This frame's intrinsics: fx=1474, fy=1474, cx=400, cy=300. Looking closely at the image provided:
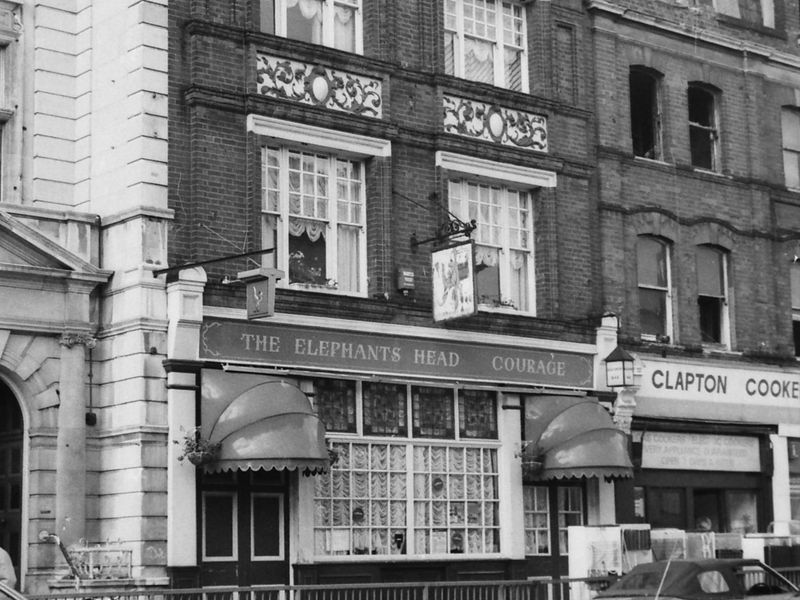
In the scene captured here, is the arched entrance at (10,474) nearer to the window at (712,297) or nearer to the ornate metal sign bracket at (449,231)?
the ornate metal sign bracket at (449,231)

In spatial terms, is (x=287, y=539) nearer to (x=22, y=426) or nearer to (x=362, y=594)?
(x=362, y=594)

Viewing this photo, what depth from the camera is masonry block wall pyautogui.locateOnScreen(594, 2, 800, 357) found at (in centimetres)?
2708

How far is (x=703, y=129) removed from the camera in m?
29.0

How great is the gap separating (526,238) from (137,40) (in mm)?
7853

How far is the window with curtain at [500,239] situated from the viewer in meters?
24.9

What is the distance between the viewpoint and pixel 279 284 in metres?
22.2

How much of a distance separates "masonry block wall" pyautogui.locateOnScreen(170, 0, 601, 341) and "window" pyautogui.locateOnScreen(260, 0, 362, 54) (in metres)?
0.23

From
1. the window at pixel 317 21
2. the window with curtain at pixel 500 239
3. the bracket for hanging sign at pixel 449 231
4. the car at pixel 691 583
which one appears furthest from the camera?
the window with curtain at pixel 500 239

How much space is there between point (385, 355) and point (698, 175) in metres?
8.69

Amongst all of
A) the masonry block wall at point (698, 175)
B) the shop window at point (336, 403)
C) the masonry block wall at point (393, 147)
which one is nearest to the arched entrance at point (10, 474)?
the masonry block wall at point (393, 147)

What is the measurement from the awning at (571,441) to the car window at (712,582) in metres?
5.73

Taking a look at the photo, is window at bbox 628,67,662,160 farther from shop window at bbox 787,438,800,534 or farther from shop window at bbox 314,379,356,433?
shop window at bbox 314,379,356,433

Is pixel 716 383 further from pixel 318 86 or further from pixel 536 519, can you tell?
pixel 318 86

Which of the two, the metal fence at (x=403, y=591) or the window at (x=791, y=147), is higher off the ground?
the window at (x=791, y=147)
